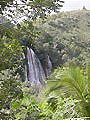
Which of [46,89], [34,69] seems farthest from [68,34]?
[46,89]

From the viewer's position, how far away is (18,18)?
18.2ft

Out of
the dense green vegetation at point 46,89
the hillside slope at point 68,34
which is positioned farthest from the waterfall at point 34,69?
the dense green vegetation at point 46,89

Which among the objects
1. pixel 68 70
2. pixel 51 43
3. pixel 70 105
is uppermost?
pixel 68 70

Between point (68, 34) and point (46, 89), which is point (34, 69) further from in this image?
point (46, 89)

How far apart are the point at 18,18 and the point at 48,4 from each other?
1.62 feet

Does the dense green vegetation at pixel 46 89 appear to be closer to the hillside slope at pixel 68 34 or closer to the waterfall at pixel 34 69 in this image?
the waterfall at pixel 34 69

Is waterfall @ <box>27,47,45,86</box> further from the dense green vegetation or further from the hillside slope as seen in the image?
the dense green vegetation

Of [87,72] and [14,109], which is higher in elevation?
[87,72]

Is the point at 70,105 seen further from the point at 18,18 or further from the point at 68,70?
the point at 18,18

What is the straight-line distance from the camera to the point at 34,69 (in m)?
28.8

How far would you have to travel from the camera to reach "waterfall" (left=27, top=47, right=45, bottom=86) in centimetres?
2833

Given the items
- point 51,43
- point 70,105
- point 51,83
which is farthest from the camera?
point 51,43

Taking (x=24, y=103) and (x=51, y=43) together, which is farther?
(x=51, y=43)

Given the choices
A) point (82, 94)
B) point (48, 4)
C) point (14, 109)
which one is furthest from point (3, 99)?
point (48, 4)
